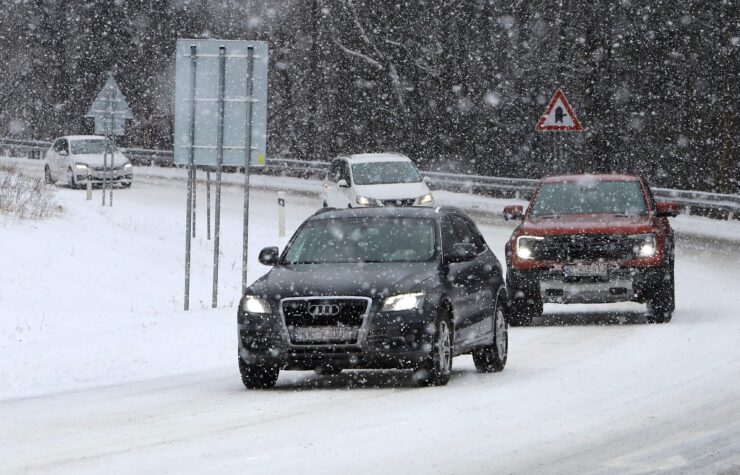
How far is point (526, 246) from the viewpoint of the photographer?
19859 mm

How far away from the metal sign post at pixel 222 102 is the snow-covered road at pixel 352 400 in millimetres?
2139

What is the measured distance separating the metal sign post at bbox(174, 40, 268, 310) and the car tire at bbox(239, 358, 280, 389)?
25.1 feet

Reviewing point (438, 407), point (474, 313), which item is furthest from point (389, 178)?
point (438, 407)

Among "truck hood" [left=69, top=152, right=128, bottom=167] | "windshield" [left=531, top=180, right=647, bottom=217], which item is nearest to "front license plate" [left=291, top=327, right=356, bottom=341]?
"windshield" [left=531, top=180, right=647, bottom=217]

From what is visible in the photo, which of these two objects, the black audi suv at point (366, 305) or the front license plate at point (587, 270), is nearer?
the black audi suv at point (366, 305)

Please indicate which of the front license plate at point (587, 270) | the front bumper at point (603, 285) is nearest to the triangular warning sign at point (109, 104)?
the front bumper at point (603, 285)

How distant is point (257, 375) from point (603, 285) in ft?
22.5

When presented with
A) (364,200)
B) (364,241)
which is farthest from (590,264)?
(364,200)

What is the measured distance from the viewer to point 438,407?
12.1 metres

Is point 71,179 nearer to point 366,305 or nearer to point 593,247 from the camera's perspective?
point 593,247

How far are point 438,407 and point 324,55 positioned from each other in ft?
172

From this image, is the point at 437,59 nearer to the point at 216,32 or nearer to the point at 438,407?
the point at 216,32

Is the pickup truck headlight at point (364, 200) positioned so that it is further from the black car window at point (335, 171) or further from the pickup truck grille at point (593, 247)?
the pickup truck grille at point (593, 247)

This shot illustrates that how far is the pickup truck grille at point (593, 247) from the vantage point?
19.6m
